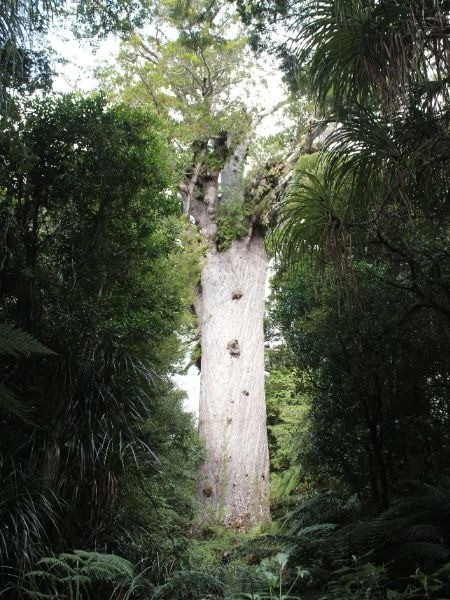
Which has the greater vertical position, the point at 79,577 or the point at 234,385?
the point at 234,385

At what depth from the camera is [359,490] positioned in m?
5.22

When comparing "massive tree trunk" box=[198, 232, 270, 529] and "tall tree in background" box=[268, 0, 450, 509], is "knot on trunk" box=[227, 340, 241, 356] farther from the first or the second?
"tall tree in background" box=[268, 0, 450, 509]

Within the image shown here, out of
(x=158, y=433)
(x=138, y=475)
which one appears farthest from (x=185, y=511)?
(x=138, y=475)

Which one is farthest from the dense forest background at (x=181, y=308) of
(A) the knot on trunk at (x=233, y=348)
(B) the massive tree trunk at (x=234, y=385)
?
(A) the knot on trunk at (x=233, y=348)

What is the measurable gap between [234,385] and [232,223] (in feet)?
9.34

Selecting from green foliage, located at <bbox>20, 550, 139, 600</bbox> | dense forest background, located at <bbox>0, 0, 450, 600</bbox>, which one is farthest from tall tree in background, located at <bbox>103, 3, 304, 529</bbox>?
green foliage, located at <bbox>20, 550, 139, 600</bbox>

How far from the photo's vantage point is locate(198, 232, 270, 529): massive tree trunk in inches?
305

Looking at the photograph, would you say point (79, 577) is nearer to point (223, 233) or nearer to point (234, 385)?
point (234, 385)

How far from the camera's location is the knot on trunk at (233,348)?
28.4ft

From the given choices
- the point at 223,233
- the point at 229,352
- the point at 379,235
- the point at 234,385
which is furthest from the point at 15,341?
the point at 223,233

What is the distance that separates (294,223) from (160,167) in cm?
122

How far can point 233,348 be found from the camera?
28.5ft

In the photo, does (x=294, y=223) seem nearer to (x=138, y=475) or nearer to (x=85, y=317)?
(x=85, y=317)

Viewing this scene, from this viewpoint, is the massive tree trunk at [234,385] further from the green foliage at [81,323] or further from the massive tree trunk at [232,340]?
the green foliage at [81,323]
